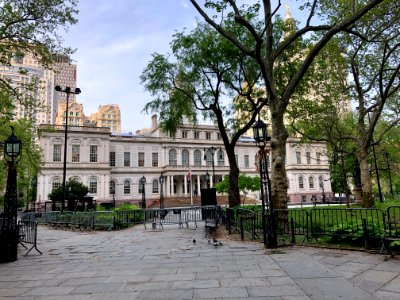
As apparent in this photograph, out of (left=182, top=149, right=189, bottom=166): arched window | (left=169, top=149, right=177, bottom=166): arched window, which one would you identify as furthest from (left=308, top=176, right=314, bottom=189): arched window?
(left=169, top=149, right=177, bottom=166): arched window

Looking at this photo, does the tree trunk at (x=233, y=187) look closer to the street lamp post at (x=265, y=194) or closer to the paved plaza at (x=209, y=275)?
the street lamp post at (x=265, y=194)

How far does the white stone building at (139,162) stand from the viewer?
4641cm

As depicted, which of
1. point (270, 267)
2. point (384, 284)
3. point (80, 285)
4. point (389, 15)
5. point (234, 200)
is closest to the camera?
point (384, 284)

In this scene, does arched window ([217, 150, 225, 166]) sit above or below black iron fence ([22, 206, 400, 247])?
above

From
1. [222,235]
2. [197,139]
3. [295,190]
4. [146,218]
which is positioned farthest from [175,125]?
[295,190]

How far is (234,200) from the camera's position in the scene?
59.1 ft

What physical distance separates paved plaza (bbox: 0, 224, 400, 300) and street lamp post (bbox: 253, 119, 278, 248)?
1.39 ft

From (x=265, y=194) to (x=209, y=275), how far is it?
4.03 m

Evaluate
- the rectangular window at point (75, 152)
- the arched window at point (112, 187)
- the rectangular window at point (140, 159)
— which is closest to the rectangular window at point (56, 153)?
the rectangular window at point (75, 152)

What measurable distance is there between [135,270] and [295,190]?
6219cm

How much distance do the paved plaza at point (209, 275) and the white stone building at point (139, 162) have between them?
3238 centimetres

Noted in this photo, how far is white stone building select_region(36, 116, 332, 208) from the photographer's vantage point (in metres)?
46.4

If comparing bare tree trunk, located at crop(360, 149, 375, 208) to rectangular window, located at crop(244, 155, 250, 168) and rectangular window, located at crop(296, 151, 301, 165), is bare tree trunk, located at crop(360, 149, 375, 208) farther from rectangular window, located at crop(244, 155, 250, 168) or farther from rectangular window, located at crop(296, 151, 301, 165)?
rectangular window, located at crop(296, 151, 301, 165)

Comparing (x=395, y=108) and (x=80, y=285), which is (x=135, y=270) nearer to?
(x=80, y=285)
